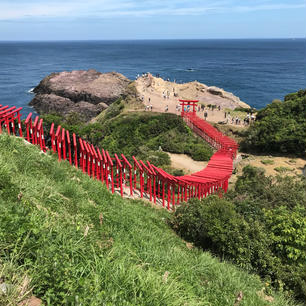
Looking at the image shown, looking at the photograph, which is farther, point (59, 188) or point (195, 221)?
point (195, 221)

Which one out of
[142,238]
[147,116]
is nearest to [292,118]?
[147,116]

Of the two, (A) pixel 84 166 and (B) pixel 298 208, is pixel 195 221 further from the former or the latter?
(A) pixel 84 166

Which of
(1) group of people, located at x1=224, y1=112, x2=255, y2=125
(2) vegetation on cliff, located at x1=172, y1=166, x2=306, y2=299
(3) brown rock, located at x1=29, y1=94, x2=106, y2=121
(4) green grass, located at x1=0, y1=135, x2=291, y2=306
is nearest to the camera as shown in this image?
(4) green grass, located at x1=0, y1=135, x2=291, y2=306

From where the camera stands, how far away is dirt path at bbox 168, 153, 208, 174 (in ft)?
69.6

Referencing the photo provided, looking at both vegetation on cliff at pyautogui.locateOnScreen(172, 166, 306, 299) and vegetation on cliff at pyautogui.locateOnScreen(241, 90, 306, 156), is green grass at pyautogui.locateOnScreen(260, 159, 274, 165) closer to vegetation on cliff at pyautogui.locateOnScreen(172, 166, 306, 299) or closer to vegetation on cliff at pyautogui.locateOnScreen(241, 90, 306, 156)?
vegetation on cliff at pyautogui.locateOnScreen(241, 90, 306, 156)

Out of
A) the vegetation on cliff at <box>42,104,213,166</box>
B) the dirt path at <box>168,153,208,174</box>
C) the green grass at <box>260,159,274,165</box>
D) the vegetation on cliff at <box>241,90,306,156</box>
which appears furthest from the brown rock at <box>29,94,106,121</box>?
the green grass at <box>260,159,274,165</box>

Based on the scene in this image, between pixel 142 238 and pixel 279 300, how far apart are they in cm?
365

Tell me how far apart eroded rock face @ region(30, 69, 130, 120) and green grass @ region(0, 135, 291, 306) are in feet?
145

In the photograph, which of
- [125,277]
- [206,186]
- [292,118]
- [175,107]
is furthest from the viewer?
[175,107]

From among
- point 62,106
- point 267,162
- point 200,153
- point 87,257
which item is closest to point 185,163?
point 200,153

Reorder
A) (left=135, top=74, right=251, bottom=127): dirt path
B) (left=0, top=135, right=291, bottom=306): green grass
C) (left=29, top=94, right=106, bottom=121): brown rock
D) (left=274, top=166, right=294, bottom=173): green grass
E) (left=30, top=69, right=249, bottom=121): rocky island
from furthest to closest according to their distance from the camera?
(left=29, top=94, right=106, bottom=121): brown rock, (left=30, top=69, right=249, bottom=121): rocky island, (left=135, top=74, right=251, bottom=127): dirt path, (left=274, top=166, right=294, bottom=173): green grass, (left=0, top=135, right=291, bottom=306): green grass

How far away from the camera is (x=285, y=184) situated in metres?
14.7

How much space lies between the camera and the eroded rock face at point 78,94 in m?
54.8

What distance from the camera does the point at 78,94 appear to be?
5869 cm
